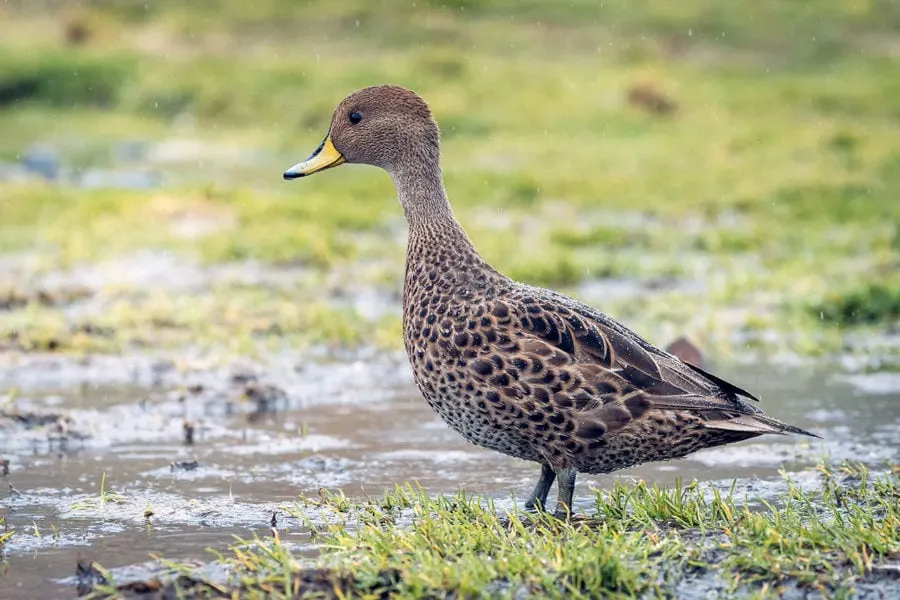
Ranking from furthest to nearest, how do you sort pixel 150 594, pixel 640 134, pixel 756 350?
pixel 640 134 < pixel 756 350 < pixel 150 594

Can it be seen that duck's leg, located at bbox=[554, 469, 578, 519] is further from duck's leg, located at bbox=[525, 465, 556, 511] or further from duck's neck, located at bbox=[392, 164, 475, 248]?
duck's neck, located at bbox=[392, 164, 475, 248]

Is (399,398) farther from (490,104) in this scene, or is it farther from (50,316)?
(490,104)

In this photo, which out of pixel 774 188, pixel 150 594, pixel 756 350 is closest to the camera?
pixel 150 594

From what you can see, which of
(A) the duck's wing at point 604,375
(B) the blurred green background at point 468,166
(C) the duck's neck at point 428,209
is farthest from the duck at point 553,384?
(B) the blurred green background at point 468,166

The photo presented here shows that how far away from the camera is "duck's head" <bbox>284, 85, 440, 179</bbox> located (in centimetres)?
591

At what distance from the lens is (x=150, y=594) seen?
4285 millimetres

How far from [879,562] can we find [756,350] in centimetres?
506

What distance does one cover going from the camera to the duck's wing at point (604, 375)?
5.04m

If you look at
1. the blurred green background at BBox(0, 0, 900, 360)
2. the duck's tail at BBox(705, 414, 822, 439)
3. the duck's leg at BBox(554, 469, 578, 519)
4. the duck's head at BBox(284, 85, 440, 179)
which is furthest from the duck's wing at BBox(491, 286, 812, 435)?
the blurred green background at BBox(0, 0, 900, 360)

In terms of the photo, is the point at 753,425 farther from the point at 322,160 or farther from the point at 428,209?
the point at 322,160

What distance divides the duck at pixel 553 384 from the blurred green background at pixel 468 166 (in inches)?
159

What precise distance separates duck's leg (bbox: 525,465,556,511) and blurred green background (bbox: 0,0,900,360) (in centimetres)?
402

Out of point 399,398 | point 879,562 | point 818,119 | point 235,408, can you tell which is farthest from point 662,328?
point 818,119

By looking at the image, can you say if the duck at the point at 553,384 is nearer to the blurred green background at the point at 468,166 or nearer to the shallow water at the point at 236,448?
the shallow water at the point at 236,448
